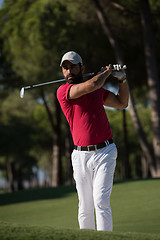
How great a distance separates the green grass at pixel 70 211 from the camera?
11.7ft

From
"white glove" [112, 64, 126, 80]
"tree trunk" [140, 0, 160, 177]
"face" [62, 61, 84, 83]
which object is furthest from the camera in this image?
"tree trunk" [140, 0, 160, 177]

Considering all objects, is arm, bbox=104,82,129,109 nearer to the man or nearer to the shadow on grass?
the man

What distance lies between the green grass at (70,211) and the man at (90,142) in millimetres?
477

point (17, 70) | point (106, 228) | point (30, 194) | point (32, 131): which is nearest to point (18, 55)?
point (17, 70)

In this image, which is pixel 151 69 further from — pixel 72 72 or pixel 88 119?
pixel 88 119

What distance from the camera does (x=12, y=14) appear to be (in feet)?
63.3

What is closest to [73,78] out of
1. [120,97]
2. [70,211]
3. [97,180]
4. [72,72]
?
[72,72]

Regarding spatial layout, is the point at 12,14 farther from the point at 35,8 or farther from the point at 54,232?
the point at 54,232

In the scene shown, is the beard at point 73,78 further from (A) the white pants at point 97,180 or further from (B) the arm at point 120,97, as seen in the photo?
(A) the white pants at point 97,180

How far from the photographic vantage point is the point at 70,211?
9.09 meters

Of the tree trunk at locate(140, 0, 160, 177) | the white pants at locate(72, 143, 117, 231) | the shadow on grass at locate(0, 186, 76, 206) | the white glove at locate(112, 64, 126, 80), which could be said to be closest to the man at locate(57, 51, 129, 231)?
the white pants at locate(72, 143, 117, 231)

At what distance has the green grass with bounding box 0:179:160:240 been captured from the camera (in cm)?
357

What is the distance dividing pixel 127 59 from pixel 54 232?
17.3 meters

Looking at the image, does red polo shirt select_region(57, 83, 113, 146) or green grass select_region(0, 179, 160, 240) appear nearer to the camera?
green grass select_region(0, 179, 160, 240)
